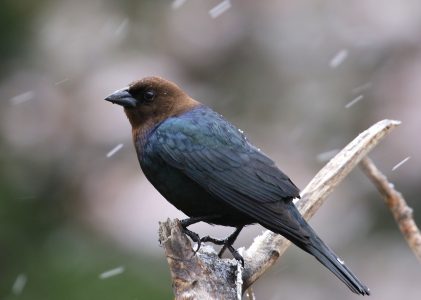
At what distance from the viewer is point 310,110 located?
661 cm

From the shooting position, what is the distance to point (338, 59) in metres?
6.91

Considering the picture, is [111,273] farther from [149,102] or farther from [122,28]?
[122,28]

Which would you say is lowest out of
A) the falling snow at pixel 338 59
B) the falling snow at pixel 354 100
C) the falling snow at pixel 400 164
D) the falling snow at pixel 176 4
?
the falling snow at pixel 400 164

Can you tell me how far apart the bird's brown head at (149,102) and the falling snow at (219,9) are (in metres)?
3.55

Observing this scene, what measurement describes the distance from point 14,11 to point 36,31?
0.26m

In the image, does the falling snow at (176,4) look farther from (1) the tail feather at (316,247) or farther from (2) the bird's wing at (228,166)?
(1) the tail feather at (316,247)

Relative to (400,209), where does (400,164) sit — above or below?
below

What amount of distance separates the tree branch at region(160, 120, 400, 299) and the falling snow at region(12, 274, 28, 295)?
2.25 meters

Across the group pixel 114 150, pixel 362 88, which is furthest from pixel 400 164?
pixel 114 150

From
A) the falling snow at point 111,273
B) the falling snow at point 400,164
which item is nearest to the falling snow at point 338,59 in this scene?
the falling snow at point 400,164

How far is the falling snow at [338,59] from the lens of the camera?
22.7ft

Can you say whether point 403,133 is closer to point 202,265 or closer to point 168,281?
point 168,281

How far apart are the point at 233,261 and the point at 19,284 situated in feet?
7.80

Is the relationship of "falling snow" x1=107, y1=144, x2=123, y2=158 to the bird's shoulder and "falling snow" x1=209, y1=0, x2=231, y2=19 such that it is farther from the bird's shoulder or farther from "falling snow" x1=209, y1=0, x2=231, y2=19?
the bird's shoulder
